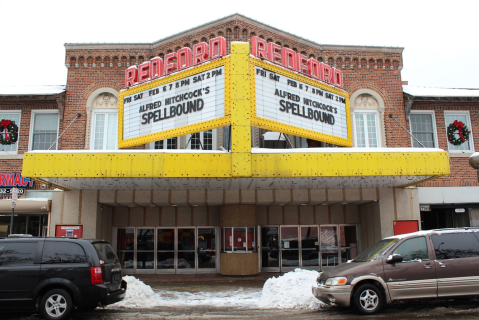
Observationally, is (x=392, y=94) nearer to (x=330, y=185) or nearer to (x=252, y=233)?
(x=330, y=185)

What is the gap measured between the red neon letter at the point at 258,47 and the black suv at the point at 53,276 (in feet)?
25.4

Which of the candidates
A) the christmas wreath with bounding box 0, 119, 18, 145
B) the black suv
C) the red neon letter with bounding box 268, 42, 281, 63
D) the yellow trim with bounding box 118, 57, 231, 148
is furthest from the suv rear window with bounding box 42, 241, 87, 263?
the christmas wreath with bounding box 0, 119, 18, 145

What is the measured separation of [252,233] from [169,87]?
21.2 ft

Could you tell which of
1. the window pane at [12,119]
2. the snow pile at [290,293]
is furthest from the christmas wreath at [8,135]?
the snow pile at [290,293]

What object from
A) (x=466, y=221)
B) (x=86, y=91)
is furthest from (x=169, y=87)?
(x=466, y=221)

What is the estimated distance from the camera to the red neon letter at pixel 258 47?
43.3 feet

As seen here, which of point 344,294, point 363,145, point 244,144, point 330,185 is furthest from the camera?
point 363,145

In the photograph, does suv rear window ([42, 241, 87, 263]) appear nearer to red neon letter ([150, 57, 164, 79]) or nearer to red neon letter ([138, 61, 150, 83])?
red neon letter ([150, 57, 164, 79])

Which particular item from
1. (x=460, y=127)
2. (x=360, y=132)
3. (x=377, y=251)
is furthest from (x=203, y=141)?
(x=460, y=127)

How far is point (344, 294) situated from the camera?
8.64 meters

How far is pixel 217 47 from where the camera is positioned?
43.3 feet

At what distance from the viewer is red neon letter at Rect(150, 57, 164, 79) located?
14398 mm

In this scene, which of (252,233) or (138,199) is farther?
(252,233)

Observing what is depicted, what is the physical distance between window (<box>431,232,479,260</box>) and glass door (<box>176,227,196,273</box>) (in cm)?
1078
